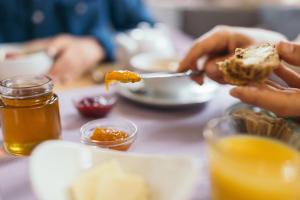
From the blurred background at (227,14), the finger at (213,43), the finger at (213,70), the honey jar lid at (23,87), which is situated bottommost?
the blurred background at (227,14)

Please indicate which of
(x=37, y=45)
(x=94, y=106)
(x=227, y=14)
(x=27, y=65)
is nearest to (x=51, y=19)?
(x=37, y=45)

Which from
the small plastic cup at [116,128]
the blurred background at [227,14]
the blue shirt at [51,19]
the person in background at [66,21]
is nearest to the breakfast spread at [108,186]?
the small plastic cup at [116,128]

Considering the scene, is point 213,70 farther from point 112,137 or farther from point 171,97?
point 112,137

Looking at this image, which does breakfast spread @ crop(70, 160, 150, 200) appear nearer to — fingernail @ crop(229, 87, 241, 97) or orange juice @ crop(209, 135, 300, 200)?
orange juice @ crop(209, 135, 300, 200)

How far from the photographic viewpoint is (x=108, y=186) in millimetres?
459

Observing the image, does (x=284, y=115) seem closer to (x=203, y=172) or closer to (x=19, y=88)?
(x=203, y=172)

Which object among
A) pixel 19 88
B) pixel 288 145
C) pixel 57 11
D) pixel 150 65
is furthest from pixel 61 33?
pixel 288 145

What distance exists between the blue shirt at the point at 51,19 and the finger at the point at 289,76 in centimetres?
84

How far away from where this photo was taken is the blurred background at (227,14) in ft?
6.02

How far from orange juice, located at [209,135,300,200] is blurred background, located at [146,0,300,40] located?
1.42 meters

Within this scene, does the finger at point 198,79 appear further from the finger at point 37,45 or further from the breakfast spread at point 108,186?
the finger at point 37,45

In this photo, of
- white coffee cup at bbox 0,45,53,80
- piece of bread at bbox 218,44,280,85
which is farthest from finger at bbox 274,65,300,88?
white coffee cup at bbox 0,45,53,80

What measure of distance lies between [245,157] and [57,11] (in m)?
1.24

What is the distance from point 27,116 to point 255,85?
341 millimetres
